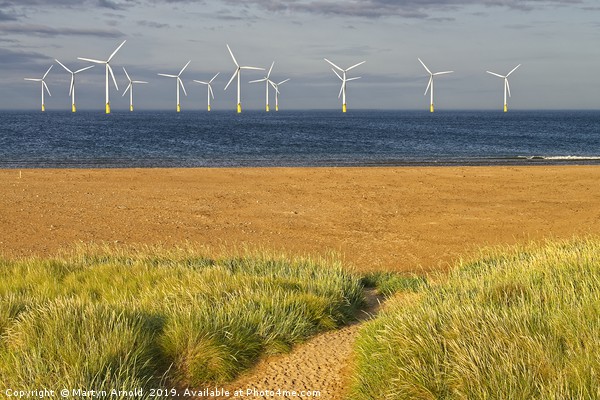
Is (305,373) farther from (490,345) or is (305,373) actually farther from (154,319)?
(490,345)

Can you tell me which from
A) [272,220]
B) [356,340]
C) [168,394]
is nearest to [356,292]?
[356,340]

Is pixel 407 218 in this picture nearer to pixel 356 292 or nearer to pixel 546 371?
pixel 356 292

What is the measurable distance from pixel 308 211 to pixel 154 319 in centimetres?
1669

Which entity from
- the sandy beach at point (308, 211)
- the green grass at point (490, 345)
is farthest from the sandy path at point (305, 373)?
the sandy beach at point (308, 211)

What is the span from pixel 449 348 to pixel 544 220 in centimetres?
1791

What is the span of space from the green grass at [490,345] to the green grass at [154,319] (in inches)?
52.9

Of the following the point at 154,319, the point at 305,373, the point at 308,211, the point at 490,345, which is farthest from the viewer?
the point at 308,211

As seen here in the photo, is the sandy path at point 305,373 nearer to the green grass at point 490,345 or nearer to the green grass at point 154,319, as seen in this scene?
the green grass at point 154,319

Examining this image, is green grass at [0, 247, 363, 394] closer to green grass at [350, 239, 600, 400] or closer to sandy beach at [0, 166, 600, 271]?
green grass at [350, 239, 600, 400]

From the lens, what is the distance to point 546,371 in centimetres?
651

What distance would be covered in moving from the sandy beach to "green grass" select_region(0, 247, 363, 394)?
6.35 meters

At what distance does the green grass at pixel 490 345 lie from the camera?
20.9 ft

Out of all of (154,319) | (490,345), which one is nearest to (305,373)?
(154,319)

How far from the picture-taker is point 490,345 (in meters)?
6.93
